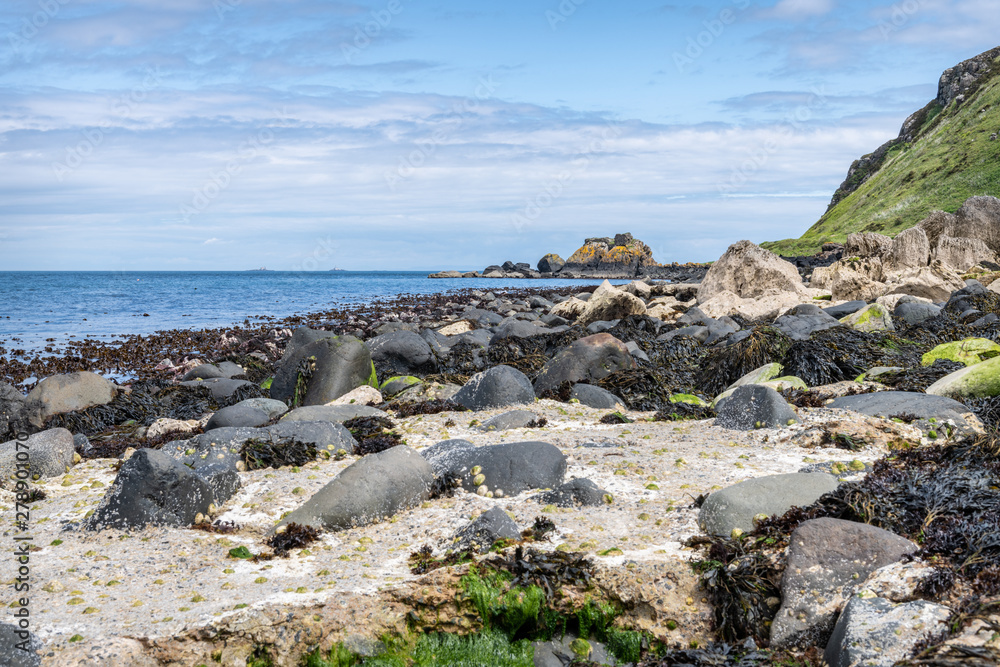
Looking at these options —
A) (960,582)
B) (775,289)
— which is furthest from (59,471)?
(775,289)

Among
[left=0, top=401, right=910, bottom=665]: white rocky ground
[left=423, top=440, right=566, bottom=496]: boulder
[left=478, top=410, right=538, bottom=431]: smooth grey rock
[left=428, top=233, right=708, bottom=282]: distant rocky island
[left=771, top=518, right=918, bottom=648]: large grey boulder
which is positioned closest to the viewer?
[left=771, top=518, right=918, bottom=648]: large grey boulder

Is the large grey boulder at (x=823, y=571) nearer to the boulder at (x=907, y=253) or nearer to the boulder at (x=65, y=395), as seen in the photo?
the boulder at (x=65, y=395)

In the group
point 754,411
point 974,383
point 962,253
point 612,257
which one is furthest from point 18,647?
point 612,257

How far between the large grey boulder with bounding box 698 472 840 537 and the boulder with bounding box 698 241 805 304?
53.2 ft

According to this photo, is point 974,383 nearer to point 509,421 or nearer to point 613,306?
point 509,421

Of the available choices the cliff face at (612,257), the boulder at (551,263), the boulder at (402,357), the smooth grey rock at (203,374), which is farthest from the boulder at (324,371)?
the boulder at (551,263)

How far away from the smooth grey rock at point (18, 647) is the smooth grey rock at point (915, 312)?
14.9 metres

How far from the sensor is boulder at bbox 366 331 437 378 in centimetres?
1247

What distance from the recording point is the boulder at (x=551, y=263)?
103625mm

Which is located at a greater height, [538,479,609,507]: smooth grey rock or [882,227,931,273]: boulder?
[882,227,931,273]: boulder

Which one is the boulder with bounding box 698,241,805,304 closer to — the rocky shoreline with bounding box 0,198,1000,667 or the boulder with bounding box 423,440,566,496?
the rocky shoreline with bounding box 0,198,1000,667

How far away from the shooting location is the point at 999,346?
952 centimetres

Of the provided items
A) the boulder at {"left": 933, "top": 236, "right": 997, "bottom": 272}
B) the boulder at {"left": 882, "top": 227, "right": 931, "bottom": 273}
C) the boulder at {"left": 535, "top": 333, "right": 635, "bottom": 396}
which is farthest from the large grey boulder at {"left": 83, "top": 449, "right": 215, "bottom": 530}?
the boulder at {"left": 933, "top": 236, "right": 997, "bottom": 272}

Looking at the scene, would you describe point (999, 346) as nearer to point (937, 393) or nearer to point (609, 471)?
point (937, 393)
